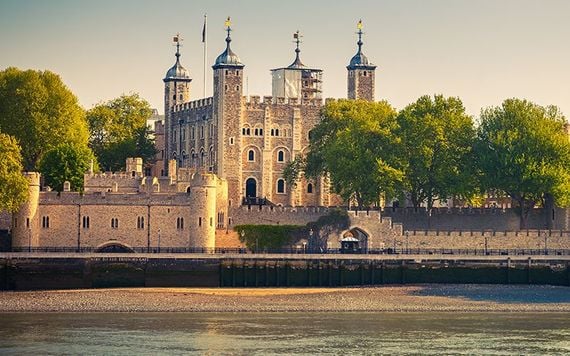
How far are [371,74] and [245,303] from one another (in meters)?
46.1

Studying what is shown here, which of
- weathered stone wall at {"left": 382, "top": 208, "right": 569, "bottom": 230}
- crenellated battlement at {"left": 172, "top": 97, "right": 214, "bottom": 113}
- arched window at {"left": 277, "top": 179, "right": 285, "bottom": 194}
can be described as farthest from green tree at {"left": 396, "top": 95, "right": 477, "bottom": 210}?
crenellated battlement at {"left": 172, "top": 97, "right": 214, "bottom": 113}

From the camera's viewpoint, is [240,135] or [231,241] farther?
[240,135]

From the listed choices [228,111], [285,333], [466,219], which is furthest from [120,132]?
[285,333]

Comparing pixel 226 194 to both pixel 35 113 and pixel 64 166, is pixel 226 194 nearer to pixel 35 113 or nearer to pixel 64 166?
pixel 64 166

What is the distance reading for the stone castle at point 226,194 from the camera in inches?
4545

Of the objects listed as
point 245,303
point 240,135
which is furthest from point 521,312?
point 240,135

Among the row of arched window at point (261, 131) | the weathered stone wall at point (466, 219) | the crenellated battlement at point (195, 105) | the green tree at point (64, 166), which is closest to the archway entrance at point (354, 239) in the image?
the weathered stone wall at point (466, 219)

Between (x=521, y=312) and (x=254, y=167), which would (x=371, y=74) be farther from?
(x=521, y=312)

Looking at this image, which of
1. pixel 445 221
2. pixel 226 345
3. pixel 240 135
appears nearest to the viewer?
pixel 226 345

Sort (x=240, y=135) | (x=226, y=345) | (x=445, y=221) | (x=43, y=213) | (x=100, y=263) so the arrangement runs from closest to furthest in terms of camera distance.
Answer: (x=226, y=345) → (x=100, y=263) → (x=43, y=213) → (x=445, y=221) → (x=240, y=135)

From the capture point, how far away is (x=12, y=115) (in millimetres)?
132375

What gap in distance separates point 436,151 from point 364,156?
4.65 meters

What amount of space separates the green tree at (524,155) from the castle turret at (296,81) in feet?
79.8

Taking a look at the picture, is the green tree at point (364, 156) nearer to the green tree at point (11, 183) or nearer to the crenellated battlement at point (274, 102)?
the crenellated battlement at point (274, 102)
